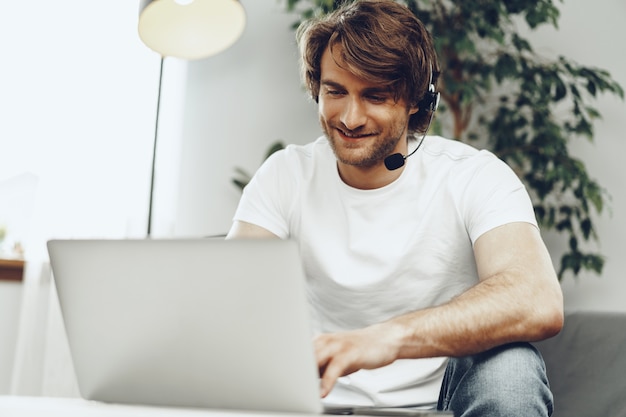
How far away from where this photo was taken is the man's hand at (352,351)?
0.77 metres

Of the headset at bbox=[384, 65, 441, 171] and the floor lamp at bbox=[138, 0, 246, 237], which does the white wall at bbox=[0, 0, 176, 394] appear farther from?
the headset at bbox=[384, 65, 441, 171]

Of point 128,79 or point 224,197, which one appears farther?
point 224,197

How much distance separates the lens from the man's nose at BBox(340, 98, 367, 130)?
4.34 ft

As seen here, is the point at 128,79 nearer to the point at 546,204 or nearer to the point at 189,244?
the point at 546,204

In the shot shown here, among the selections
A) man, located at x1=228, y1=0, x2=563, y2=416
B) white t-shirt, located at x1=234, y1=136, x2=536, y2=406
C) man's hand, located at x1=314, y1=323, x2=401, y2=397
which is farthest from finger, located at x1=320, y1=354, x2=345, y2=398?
white t-shirt, located at x1=234, y1=136, x2=536, y2=406

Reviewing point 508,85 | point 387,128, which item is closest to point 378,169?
point 387,128

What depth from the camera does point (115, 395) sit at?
2.44 ft

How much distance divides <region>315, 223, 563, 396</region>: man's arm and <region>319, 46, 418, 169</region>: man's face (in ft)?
0.99

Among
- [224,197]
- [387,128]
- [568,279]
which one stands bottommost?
[568,279]

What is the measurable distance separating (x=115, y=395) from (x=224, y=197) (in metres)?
1.83

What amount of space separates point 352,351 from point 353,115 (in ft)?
2.03

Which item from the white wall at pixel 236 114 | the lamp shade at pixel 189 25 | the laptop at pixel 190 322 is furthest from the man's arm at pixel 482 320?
the white wall at pixel 236 114

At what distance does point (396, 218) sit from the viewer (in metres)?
1.33

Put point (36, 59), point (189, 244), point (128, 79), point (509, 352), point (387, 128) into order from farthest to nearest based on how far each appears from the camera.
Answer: point (128, 79)
point (36, 59)
point (387, 128)
point (509, 352)
point (189, 244)
